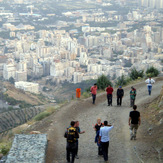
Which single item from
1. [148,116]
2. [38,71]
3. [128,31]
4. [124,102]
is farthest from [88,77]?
[128,31]

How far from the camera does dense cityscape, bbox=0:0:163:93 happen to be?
3812cm

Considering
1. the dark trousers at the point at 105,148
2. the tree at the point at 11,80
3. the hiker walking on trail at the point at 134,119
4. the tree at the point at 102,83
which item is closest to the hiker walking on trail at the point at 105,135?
the dark trousers at the point at 105,148

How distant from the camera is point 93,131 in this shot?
715 centimetres

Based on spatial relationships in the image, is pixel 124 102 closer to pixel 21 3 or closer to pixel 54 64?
pixel 54 64

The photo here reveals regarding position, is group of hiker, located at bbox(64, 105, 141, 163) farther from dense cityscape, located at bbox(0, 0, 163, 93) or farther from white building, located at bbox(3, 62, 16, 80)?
white building, located at bbox(3, 62, 16, 80)

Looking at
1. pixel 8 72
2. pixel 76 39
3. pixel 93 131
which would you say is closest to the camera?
pixel 93 131

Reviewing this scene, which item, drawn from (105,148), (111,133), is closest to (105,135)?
(105,148)

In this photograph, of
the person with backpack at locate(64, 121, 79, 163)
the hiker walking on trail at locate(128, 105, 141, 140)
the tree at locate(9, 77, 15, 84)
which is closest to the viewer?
the person with backpack at locate(64, 121, 79, 163)

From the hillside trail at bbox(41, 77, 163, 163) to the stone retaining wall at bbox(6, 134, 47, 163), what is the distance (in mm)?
295

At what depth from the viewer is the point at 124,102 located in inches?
380

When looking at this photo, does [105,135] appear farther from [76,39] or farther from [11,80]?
[76,39]

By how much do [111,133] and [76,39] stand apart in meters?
54.6

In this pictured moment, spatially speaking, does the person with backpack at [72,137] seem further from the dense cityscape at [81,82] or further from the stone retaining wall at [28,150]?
the stone retaining wall at [28,150]

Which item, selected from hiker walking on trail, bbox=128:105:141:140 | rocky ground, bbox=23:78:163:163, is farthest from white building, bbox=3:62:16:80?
hiker walking on trail, bbox=128:105:141:140
